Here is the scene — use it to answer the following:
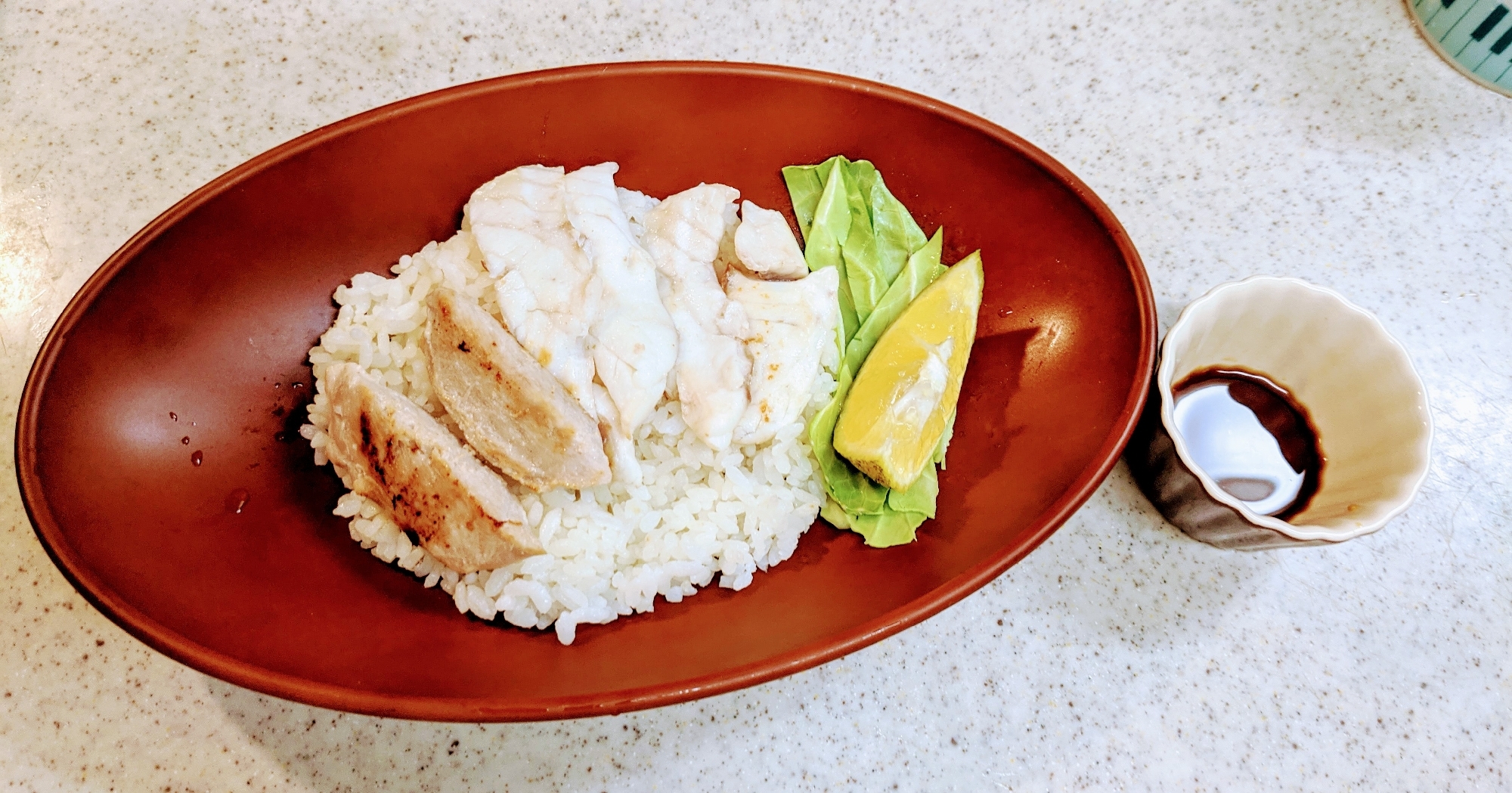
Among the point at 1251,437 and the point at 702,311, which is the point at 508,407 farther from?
the point at 1251,437

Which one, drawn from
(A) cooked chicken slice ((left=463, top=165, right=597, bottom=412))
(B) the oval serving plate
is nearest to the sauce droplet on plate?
(B) the oval serving plate

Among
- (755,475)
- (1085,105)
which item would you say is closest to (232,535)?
(755,475)

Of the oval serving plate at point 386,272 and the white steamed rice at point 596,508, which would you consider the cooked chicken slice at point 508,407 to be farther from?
the oval serving plate at point 386,272

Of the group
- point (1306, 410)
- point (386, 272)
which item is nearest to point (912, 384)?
point (1306, 410)

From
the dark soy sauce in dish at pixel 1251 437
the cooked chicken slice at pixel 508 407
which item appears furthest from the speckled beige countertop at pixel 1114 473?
the cooked chicken slice at pixel 508 407

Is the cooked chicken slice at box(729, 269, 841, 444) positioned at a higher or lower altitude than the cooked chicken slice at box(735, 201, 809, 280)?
lower

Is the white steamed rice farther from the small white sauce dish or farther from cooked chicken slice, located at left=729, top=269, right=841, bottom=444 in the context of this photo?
the small white sauce dish

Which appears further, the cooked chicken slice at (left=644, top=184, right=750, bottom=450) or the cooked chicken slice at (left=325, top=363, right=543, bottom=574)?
the cooked chicken slice at (left=644, top=184, right=750, bottom=450)
